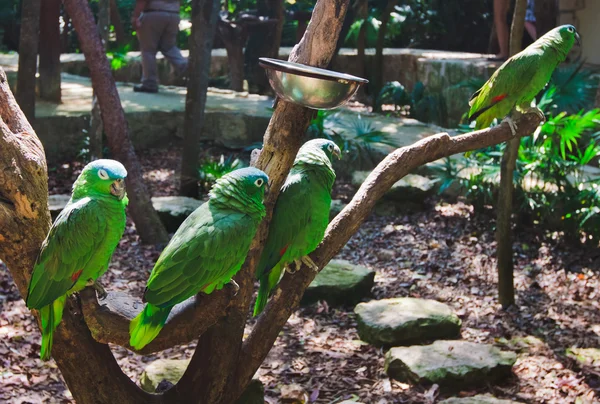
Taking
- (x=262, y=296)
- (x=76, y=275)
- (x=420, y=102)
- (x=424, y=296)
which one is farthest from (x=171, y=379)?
(x=420, y=102)

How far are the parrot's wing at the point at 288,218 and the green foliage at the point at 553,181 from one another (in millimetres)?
3170

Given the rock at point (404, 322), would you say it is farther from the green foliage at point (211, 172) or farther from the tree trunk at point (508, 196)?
the green foliage at point (211, 172)

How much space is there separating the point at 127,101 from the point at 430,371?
6.15 m

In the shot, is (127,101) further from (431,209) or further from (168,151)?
(431,209)

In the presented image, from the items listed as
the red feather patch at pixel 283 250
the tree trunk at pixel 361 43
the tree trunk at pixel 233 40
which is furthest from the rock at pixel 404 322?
the tree trunk at pixel 233 40

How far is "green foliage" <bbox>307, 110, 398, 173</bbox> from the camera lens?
22.9ft

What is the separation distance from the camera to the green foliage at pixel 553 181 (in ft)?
17.4

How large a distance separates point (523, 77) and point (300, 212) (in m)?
1.68

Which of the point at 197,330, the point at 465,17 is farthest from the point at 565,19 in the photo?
the point at 197,330

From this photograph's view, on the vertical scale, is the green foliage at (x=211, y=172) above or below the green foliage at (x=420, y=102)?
below

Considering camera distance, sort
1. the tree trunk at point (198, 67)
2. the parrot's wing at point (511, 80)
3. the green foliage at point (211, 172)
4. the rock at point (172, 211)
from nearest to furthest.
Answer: the parrot's wing at point (511, 80), the rock at point (172, 211), the tree trunk at point (198, 67), the green foliage at point (211, 172)

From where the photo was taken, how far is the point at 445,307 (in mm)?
4480

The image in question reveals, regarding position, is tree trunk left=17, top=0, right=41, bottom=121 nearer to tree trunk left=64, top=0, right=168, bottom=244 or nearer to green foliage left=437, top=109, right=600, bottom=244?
tree trunk left=64, top=0, right=168, bottom=244

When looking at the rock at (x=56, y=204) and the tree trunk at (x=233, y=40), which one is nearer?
the rock at (x=56, y=204)
